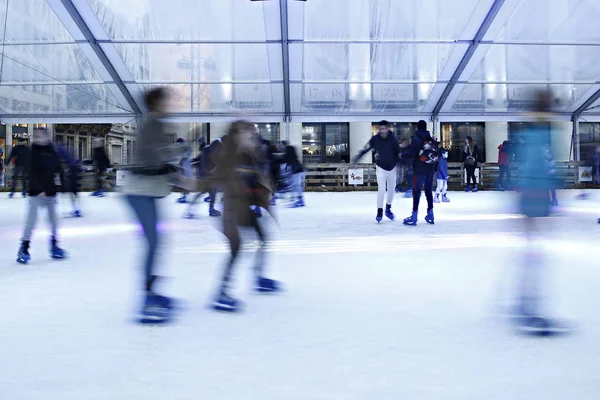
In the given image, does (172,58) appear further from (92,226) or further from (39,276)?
(39,276)

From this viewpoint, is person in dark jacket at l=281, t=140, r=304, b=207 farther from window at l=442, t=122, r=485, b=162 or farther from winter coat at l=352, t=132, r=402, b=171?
window at l=442, t=122, r=485, b=162

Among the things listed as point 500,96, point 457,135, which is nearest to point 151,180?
point 500,96

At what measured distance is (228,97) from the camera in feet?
51.4

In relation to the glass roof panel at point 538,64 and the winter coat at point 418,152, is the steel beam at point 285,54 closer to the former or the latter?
the glass roof panel at point 538,64

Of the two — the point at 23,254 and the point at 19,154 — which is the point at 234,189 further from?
the point at 19,154

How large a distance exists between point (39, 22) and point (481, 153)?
56.8 feet

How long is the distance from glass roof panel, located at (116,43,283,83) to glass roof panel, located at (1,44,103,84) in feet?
3.64

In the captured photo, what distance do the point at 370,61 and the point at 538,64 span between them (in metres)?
4.06

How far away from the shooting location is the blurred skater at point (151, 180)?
333 centimetres

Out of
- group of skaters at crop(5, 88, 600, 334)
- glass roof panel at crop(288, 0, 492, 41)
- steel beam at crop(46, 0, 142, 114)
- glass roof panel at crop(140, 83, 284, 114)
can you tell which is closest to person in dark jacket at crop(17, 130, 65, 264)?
group of skaters at crop(5, 88, 600, 334)

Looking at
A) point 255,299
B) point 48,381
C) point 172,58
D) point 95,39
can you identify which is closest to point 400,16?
point 172,58

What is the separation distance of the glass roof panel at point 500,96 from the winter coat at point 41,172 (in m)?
12.0

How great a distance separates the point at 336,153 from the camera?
24000 mm

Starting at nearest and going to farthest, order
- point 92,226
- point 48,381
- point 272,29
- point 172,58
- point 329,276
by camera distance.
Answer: point 48,381
point 329,276
point 92,226
point 272,29
point 172,58
